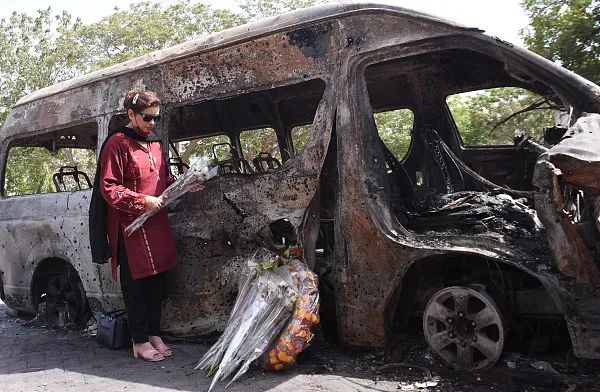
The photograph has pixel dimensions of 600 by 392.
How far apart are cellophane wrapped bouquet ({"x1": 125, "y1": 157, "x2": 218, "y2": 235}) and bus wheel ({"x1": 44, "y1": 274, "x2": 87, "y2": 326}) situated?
1.77 metres

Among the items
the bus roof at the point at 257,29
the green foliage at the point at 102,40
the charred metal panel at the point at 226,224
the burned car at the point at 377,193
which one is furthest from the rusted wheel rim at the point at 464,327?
the green foliage at the point at 102,40

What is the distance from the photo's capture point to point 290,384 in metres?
3.62

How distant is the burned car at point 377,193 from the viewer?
339 centimetres

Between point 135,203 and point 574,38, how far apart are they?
274 inches

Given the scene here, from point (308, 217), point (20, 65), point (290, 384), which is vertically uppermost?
point (20, 65)

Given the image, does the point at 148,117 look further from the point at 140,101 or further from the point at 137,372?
the point at 137,372

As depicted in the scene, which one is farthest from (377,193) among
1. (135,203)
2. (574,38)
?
(574,38)

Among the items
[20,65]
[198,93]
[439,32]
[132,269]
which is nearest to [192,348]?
[132,269]

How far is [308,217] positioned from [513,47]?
5.72 ft

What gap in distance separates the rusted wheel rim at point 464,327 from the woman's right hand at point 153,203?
202 cm

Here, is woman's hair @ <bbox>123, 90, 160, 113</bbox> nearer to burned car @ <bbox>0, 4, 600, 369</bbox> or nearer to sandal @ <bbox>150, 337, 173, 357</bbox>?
→ burned car @ <bbox>0, 4, 600, 369</bbox>

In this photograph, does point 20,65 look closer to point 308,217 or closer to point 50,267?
point 50,267

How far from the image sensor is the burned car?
3387 mm

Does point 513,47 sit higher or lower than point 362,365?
higher
